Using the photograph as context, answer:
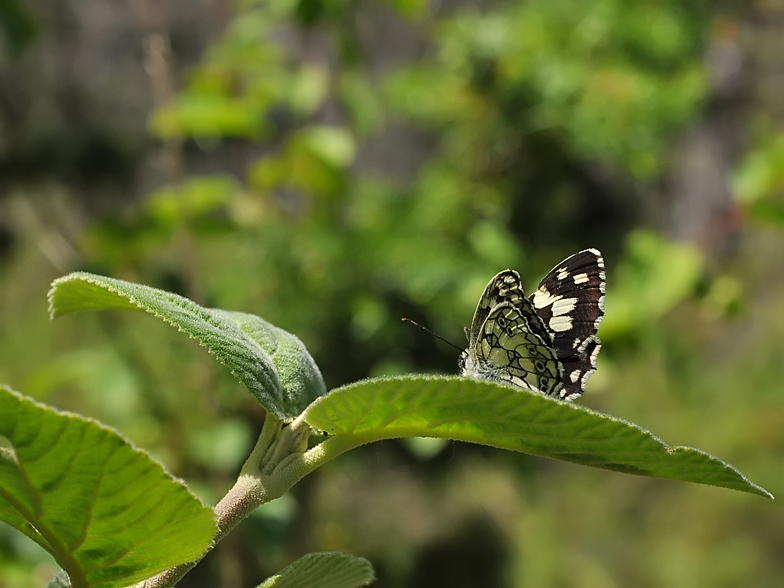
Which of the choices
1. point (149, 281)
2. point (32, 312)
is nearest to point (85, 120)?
point (32, 312)

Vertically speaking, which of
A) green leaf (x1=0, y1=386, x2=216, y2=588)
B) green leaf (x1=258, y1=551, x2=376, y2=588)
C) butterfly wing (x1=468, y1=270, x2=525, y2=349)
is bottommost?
green leaf (x1=0, y1=386, x2=216, y2=588)

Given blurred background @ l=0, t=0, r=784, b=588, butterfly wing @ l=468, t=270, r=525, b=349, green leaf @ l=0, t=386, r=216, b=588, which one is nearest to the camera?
green leaf @ l=0, t=386, r=216, b=588

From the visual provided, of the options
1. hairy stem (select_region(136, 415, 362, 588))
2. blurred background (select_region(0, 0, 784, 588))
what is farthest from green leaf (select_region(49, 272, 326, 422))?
blurred background (select_region(0, 0, 784, 588))

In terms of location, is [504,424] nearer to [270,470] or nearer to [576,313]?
[270,470]

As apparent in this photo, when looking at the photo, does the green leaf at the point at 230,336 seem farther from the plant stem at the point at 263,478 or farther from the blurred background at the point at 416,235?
the blurred background at the point at 416,235

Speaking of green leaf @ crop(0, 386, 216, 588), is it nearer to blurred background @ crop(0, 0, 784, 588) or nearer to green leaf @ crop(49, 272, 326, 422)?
green leaf @ crop(49, 272, 326, 422)

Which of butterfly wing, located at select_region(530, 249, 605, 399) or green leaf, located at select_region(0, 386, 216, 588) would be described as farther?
butterfly wing, located at select_region(530, 249, 605, 399)

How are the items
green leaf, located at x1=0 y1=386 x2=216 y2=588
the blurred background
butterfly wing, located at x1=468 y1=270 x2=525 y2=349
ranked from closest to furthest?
green leaf, located at x1=0 y1=386 x2=216 y2=588
butterfly wing, located at x1=468 y1=270 x2=525 y2=349
the blurred background

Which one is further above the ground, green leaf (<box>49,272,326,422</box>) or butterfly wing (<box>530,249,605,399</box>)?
butterfly wing (<box>530,249,605,399</box>)
